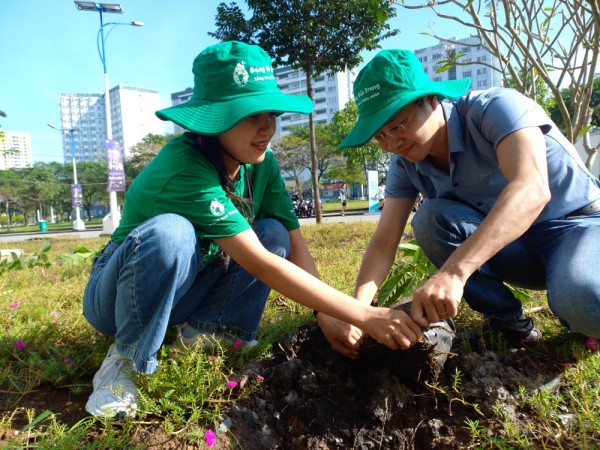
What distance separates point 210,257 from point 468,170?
981 mm

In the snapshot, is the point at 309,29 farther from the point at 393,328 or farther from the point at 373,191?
the point at 373,191

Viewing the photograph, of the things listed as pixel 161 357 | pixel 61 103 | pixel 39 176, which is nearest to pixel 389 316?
pixel 161 357

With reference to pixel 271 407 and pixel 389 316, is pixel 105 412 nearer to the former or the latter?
pixel 271 407

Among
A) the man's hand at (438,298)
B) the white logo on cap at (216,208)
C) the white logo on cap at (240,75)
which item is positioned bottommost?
the man's hand at (438,298)

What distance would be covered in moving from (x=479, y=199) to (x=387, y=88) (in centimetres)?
56

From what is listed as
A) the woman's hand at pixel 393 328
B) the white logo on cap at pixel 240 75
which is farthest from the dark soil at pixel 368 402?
the white logo on cap at pixel 240 75

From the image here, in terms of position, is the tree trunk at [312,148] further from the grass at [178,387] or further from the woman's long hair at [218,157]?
the woman's long hair at [218,157]

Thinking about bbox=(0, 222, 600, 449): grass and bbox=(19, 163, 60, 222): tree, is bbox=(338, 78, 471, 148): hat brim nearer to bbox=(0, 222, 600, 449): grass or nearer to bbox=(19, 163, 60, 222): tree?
bbox=(0, 222, 600, 449): grass

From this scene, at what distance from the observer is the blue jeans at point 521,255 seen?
53.6 inches

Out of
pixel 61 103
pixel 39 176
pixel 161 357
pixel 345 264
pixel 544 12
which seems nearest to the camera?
pixel 161 357

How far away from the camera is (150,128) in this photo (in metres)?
82.5

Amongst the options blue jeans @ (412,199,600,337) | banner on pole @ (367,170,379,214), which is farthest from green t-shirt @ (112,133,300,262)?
banner on pole @ (367,170,379,214)

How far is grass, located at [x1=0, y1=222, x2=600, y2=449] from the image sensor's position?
119 cm

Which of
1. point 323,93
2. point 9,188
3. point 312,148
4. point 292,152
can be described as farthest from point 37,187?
point 323,93
